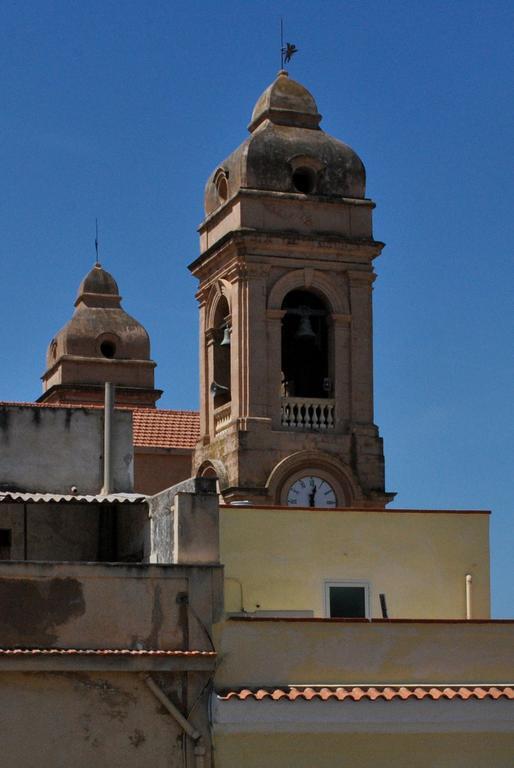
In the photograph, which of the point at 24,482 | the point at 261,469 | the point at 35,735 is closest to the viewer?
the point at 35,735

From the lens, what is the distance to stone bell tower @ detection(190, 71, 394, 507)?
42125 millimetres

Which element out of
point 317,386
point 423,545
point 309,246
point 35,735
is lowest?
point 35,735

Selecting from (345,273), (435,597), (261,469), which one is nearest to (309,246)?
(345,273)

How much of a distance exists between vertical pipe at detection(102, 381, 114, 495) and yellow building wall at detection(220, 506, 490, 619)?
5.03 feet

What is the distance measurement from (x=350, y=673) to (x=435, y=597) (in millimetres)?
4344

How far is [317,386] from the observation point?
142ft

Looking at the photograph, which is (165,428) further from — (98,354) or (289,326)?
(98,354)

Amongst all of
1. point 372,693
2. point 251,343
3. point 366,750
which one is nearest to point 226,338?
point 251,343

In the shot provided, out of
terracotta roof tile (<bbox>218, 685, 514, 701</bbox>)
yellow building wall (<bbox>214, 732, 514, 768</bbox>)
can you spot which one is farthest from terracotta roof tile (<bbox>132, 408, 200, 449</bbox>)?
yellow building wall (<bbox>214, 732, 514, 768</bbox>)

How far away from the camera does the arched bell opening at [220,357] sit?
143 ft

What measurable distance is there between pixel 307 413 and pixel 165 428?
17.2 ft

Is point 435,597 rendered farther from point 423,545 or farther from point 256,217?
point 256,217

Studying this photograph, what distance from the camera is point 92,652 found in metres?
23.6

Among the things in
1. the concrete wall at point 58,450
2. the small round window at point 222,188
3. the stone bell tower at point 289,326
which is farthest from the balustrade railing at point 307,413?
the concrete wall at point 58,450
